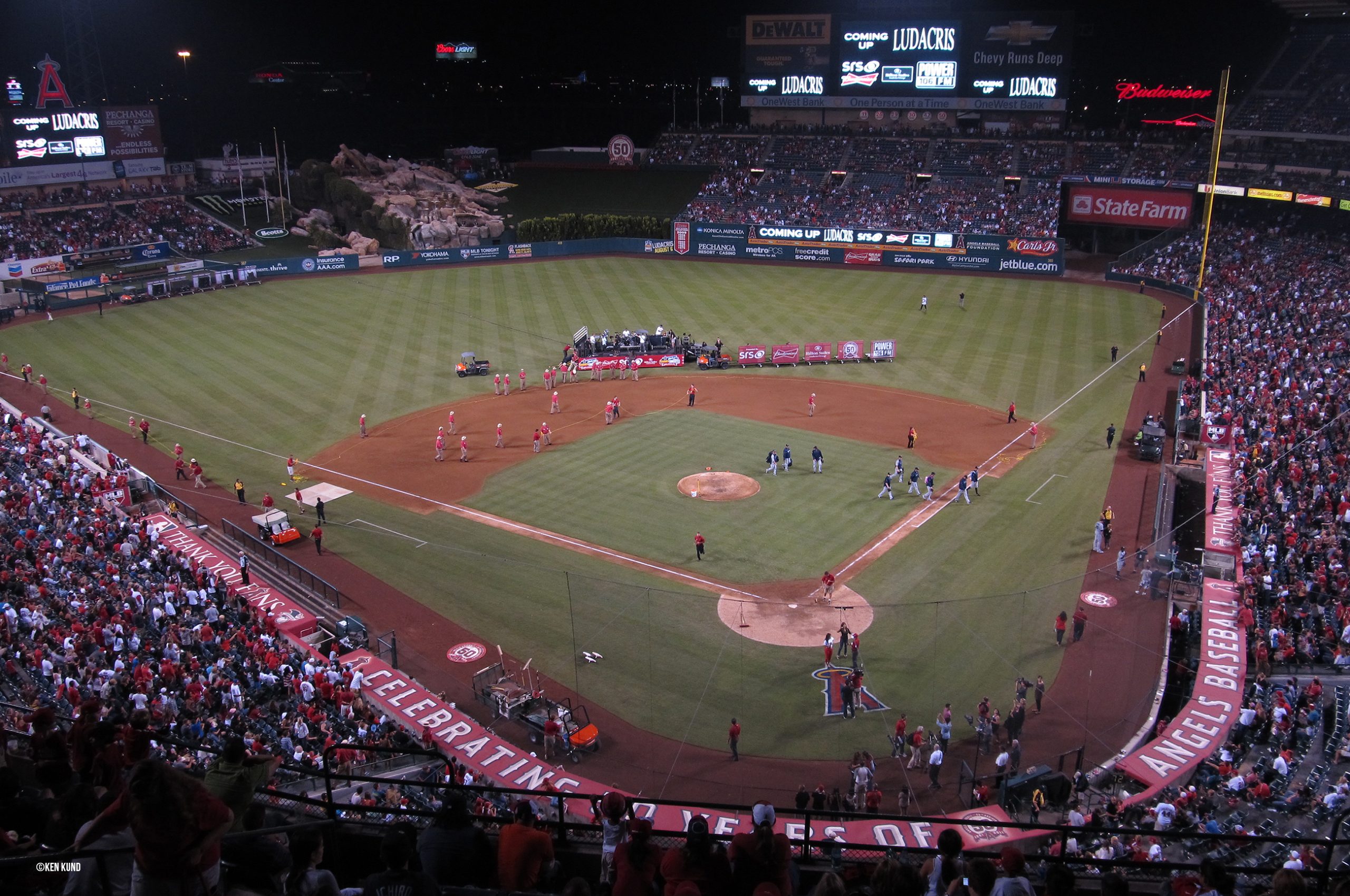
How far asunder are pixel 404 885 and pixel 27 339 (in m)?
60.9

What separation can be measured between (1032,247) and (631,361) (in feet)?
113

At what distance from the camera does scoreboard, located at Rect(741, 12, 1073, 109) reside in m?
79.5

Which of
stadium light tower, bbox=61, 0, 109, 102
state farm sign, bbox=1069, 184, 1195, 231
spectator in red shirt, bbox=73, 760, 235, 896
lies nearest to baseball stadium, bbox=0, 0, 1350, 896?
spectator in red shirt, bbox=73, 760, 235, 896

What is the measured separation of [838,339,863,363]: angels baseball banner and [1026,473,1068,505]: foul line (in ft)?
58.1

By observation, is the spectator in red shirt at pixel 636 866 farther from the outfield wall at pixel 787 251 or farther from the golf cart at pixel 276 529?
the outfield wall at pixel 787 251

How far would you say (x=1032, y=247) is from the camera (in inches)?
2783

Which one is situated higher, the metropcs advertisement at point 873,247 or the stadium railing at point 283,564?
the metropcs advertisement at point 873,247

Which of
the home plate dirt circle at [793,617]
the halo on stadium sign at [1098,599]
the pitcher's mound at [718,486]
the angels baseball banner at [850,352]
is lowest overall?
the home plate dirt circle at [793,617]

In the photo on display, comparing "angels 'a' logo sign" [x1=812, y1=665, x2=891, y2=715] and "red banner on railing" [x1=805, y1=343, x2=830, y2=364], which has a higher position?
"red banner on railing" [x1=805, y1=343, x2=830, y2=364]

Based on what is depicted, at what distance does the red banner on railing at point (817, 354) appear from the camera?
5378 cm

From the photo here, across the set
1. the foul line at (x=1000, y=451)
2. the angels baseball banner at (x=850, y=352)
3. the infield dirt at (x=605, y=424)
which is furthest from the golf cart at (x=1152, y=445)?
the angels baseball banner at (x=850, y=352)

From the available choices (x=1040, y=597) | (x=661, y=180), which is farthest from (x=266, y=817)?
(x=661, y=180)

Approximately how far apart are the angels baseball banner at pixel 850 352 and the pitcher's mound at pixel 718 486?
18345 millimetres

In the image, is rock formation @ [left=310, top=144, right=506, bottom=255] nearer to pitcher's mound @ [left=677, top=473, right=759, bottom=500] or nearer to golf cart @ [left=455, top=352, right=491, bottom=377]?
golf cart @ [left=455, top=352, right=491, bottom=377]
